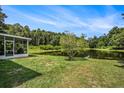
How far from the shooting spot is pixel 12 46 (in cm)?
1448

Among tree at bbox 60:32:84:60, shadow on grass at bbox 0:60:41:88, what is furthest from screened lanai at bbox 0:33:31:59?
shadow on grass at bbox 0:60:41:88

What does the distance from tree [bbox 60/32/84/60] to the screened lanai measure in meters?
3.36

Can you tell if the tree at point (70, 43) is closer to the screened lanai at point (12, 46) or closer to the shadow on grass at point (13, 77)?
the screened lanai at point (12, 46)

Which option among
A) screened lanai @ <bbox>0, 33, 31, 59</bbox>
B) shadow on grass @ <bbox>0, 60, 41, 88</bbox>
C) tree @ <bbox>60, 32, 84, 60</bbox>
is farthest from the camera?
tree @ <bbox>60, 32, 84, 60</bbox>

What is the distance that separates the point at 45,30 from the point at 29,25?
4.47 ft

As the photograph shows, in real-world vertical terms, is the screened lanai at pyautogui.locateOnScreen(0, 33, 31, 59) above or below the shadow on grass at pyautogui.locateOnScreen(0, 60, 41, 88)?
above

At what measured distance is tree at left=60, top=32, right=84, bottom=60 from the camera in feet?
44.7

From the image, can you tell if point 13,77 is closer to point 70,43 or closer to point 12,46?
point 70,43

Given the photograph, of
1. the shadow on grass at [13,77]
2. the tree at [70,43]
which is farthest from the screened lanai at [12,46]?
the shadow on grass at [13,77]

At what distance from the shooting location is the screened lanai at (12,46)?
43.5 feet

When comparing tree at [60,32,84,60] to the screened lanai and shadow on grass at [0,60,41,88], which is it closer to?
the screened lanai

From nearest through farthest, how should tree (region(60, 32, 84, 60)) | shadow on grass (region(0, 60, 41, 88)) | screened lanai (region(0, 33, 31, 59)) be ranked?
shadow on grass (region(0, 60, 41, 88)), screened lanai (region(0, 33, 31, 59)), tree (region(60, 32, 84, 60))
